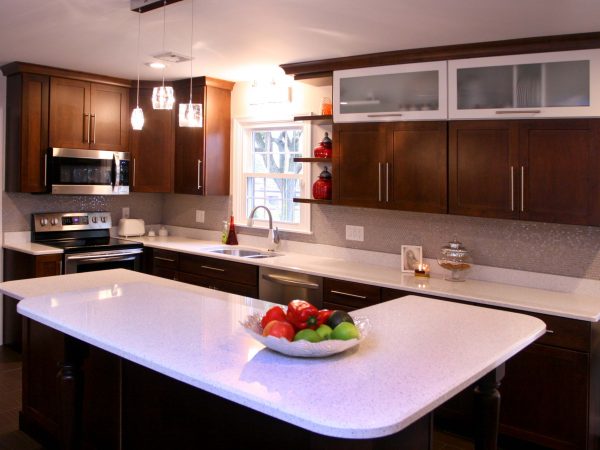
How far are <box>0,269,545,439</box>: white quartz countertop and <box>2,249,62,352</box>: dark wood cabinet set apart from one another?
1692 mm

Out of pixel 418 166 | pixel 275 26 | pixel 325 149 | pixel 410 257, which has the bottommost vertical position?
pixel 410 257

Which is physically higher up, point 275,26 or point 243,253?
point 275,26

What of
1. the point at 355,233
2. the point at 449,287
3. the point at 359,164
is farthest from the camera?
the point at 355,233

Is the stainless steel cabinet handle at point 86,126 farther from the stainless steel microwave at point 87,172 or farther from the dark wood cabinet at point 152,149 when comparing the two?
the dark wood cabinet at point 152,149

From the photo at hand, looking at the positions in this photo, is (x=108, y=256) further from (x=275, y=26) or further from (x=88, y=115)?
(x=275, y=26)

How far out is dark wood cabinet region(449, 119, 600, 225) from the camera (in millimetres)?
3041

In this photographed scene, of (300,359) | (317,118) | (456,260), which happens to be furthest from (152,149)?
(300,359)

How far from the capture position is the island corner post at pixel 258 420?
5.57ft

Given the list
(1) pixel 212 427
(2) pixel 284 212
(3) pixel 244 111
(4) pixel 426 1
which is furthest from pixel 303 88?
(1) pixel 212 427

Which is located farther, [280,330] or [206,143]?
[206,143]

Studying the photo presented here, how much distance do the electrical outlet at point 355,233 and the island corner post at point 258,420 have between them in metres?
2.23

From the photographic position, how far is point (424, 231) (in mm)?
3979

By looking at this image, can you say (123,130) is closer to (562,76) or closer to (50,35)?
(50,35)

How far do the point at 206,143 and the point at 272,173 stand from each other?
65 cm
